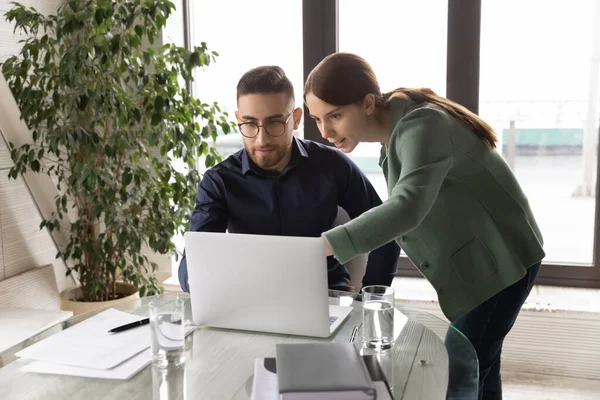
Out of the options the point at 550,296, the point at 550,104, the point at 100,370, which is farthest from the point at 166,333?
the point at 550,104

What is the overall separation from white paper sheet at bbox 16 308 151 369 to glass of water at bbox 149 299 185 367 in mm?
66

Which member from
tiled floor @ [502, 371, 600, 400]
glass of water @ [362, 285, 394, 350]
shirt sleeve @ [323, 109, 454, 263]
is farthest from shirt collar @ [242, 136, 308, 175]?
tiled floor @ [502, 371, 600, 400]

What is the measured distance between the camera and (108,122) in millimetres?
2580

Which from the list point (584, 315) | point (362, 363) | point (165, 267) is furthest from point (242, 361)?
Result: point (165, 267)

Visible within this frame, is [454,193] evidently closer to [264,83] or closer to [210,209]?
[264,83]

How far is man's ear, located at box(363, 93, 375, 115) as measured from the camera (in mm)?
1537

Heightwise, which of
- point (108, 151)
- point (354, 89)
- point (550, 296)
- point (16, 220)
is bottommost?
point (550, 296)

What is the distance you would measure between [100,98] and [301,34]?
1164mm

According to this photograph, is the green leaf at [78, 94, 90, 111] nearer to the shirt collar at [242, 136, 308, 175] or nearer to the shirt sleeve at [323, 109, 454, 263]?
the shirt collar at [242, 136, 308, 175]

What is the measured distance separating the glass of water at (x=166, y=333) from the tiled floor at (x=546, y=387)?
167cm

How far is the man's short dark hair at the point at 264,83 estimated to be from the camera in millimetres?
1831

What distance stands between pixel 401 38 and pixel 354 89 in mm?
1577

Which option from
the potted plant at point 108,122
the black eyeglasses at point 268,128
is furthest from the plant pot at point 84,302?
the black eyeglasses at point 268,128

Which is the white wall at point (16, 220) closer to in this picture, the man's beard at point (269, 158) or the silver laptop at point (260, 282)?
the man's beard at point (269, 158)
